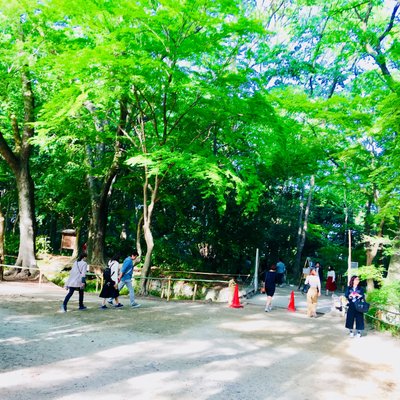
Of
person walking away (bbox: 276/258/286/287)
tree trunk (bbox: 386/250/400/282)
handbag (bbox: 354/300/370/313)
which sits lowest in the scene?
person walking away (bbox: 276/258/286/287)

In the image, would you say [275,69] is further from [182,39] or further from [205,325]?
[205,325]

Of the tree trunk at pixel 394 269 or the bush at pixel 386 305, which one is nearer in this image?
the bush at pixel 386 305

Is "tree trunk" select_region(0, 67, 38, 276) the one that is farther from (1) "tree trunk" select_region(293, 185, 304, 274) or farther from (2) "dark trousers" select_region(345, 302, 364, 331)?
(1) "tree trunk" select_region(293, 185, 304, 274)

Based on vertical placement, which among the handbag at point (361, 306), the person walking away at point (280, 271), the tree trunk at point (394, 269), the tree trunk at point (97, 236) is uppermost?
the tree trunk at point (97, 236)

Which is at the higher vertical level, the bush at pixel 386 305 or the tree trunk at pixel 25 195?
the tree trunk at pixel 25 195

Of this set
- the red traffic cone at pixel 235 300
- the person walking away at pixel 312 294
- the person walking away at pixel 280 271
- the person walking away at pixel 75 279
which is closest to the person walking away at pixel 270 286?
the red traffic cone at pixel 235 300

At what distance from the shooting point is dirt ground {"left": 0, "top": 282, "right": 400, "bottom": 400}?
4535 millimetres

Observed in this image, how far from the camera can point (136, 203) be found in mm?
24203

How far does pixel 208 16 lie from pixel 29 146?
1013 centimetres

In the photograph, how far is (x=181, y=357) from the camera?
590 cm

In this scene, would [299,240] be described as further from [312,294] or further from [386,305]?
[386,305]

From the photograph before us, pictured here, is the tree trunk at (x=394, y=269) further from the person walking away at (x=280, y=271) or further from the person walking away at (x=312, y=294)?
the person walking away at (x=280, y=271)

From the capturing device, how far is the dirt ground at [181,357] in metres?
4.54

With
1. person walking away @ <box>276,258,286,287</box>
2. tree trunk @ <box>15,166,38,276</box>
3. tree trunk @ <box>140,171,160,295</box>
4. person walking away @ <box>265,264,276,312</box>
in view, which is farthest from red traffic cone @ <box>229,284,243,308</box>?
tree trunk @ <box>15,166,38,276</box>
